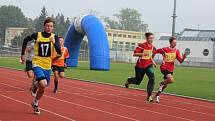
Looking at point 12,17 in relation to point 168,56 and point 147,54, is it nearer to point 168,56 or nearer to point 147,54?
point 168,56

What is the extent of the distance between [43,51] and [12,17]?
450ft

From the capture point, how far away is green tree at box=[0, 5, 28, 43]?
13865 cm

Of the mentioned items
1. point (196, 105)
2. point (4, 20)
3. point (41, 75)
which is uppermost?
point (4, 20)

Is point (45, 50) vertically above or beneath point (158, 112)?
above

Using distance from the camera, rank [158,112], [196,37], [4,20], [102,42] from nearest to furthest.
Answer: [158,112]
[102,42]
[196,37]
[4,20]

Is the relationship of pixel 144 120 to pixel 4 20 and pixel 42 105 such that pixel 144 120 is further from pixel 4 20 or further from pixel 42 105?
pixel 4 20

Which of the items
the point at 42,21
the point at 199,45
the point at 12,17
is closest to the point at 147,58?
the point at 199,45

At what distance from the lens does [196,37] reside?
7819cm

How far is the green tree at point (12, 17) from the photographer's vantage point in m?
139

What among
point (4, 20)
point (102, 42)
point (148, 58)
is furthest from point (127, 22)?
point (148, 58)

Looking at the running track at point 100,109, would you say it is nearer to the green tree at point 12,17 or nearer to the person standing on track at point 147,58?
the person standing on track at point 147,58

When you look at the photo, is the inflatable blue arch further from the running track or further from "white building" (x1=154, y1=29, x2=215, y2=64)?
"white building" (x1=154, y1=29, x2=215, y2=64)

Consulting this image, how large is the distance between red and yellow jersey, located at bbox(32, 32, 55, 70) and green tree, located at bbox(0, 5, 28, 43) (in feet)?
417

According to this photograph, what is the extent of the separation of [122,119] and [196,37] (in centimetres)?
7072
